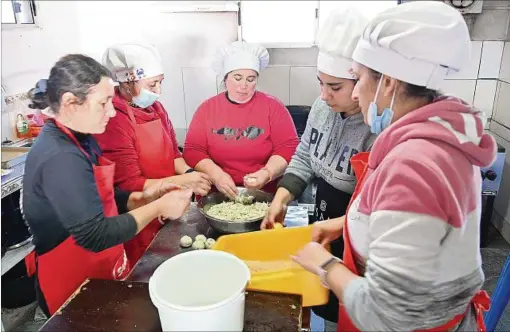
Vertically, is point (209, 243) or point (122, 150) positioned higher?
point (122, 150)

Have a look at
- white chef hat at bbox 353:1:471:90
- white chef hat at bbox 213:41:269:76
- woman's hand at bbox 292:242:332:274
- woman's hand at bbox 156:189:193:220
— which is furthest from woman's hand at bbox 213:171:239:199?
white chef hat at bbox 353:1:471:90

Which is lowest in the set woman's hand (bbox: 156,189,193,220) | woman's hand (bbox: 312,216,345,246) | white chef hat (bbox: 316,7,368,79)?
woman's hand (bbox: 312,216,345,246)

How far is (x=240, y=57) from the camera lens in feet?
6.83

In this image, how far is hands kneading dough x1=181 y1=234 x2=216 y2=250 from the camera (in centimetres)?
138

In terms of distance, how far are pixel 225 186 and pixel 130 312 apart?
867mm

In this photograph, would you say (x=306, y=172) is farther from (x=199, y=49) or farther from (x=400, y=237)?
(x=199, y=49)

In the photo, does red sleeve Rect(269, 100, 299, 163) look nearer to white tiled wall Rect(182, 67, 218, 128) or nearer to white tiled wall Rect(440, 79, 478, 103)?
white tiled wall Rect(182, 67, 218, 128)

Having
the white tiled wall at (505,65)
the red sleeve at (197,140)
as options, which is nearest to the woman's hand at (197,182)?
the red sleeve at (197,140)

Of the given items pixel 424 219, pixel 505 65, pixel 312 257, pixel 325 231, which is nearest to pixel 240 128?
pixel 325 231

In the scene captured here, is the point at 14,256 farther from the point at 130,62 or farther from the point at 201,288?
the point at 201,288

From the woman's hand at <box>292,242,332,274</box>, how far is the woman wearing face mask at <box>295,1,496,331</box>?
0.10 feet

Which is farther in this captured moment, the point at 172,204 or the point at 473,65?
the point at 473,65

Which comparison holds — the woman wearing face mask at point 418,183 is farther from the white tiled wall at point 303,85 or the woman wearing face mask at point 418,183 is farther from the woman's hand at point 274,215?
the white tiled wall at point 303,85

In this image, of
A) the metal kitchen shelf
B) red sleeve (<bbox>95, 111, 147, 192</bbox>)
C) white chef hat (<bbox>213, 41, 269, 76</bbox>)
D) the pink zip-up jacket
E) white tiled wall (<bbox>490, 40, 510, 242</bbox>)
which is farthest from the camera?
white tiled wall (<bbox>490, 40, 510, 242</bbox>)
